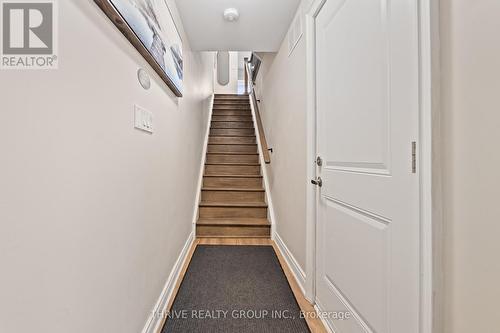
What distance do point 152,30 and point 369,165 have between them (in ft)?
3.96

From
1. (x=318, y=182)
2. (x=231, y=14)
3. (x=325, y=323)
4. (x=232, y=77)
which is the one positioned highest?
(x=232, y=77)

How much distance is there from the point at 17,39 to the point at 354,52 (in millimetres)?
1197

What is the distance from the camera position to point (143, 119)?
1.18m

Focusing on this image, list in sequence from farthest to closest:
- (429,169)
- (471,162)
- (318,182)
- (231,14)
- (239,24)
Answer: (239,24), (231,14), (318,182), (429,169), (471,162)

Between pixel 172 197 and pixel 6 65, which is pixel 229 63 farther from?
pixel 6 65

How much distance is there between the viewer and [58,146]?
60 cm

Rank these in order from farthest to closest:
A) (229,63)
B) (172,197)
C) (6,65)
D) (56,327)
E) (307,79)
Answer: (229,63)
(172,197)
(307,79)
(56,327)
(6,65)

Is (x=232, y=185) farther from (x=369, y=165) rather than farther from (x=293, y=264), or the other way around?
(x=369, y=165)

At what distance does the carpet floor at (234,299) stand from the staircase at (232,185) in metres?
0.62

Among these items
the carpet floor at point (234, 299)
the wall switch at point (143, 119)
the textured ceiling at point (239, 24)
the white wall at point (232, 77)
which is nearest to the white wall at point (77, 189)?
the wall switch at point (143, 119)

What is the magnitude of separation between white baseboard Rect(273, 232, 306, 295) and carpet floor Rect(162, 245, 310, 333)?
92 mm

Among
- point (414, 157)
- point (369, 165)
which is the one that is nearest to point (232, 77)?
point (369, 165)

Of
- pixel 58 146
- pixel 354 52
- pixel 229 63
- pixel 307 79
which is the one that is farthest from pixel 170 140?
pixel 229 63

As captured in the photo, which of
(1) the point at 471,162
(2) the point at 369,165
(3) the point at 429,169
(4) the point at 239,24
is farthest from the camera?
(4) the point at 239,24
